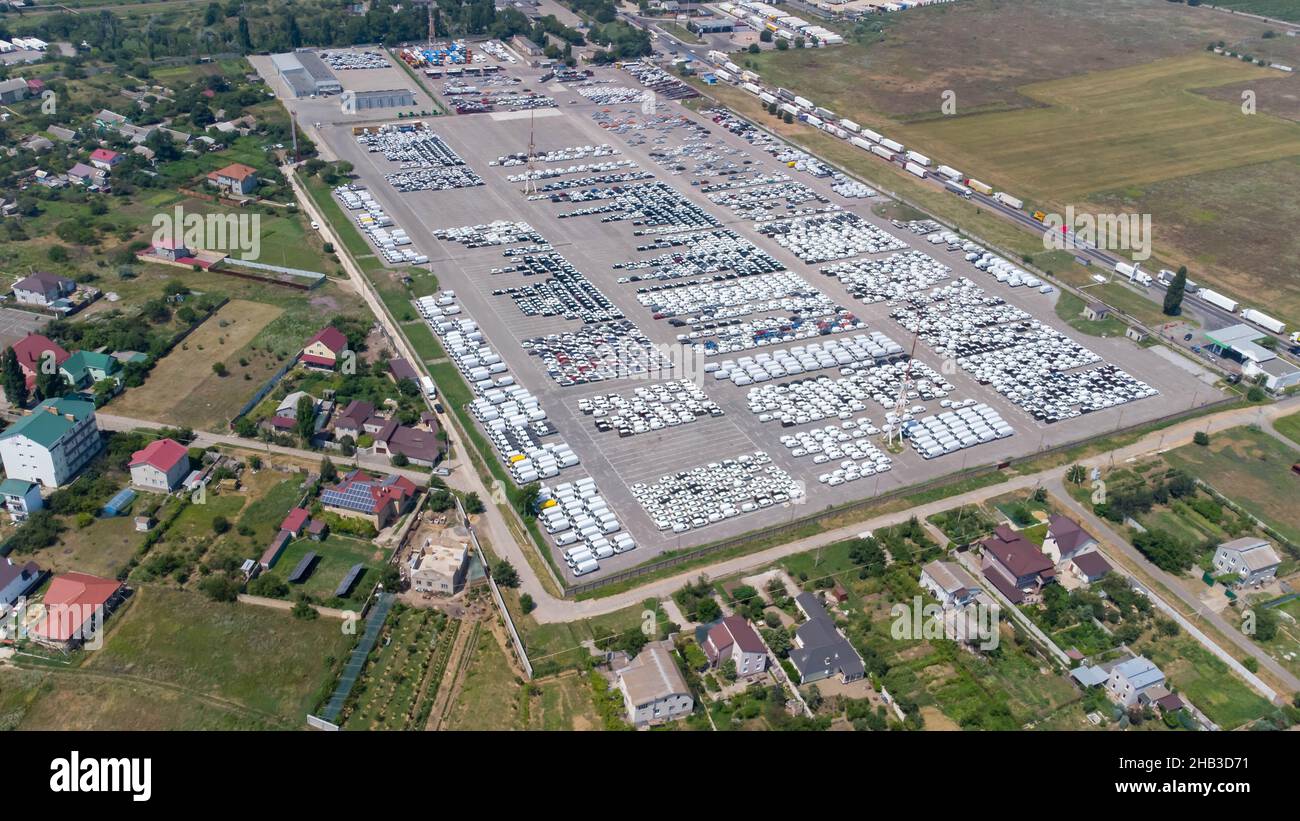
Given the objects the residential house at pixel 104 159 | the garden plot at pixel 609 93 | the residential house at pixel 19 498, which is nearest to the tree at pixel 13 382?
the residential house at pixel 19 498

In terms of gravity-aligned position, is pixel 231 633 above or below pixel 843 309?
below

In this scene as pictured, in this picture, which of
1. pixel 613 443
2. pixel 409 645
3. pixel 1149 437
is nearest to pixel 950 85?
pixel 1149 437

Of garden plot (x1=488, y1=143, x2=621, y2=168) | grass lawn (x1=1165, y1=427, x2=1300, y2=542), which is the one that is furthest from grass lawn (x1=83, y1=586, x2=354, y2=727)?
garden plot (x1=488, y1=143, x2=621, y2=168)

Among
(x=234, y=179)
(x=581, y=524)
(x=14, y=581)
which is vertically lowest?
(x=14, y=581)

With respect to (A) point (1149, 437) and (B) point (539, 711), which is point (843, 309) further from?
(B) point (539, 711)

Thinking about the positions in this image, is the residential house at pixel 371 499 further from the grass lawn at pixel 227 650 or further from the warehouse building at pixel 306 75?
the warehouse building at pixel 306 75

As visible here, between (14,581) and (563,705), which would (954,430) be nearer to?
(563,705)

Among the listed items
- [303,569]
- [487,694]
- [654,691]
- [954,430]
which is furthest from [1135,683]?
[303,569]
